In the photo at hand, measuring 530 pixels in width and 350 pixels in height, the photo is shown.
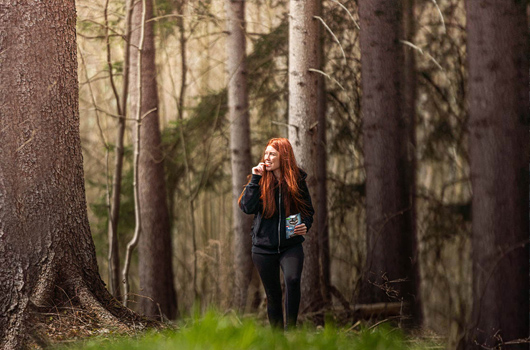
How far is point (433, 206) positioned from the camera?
308 inches

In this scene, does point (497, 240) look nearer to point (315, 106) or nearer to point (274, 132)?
point (315, 106)

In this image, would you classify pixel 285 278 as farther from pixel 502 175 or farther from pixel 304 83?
pixel 304 83

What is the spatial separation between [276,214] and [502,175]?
89.4 inches

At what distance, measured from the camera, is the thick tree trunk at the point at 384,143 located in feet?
23.9

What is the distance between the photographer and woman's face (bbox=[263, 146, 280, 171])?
474cm

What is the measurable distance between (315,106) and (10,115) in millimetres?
3371

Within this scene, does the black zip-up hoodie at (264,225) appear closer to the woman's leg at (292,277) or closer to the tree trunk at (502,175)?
the woman's leg at (292,277)

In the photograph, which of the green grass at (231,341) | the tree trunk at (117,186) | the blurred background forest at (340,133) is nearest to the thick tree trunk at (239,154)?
the blurred background forest at (340,133)

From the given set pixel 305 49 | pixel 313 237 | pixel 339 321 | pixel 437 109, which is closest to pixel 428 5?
pixel 437 109

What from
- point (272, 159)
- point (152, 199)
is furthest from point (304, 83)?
point (152, 199)

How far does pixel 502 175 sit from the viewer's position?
5.30 metres

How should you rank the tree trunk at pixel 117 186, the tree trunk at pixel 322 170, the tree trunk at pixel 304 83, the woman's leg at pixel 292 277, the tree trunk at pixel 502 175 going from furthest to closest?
1. the tree trunk at pixel 322 170
2. the tree trunk at pixel 117 186
3. the tree trunk at pixel 304 83
4. the tree trunk at pixel 502 175
5. the woman's leg at pixel 292 277

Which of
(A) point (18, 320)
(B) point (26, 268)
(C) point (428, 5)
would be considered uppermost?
(C) point (428, 5)

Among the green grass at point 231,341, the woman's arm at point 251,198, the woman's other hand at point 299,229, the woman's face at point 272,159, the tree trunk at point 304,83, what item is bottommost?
the green grass at point 231,341
